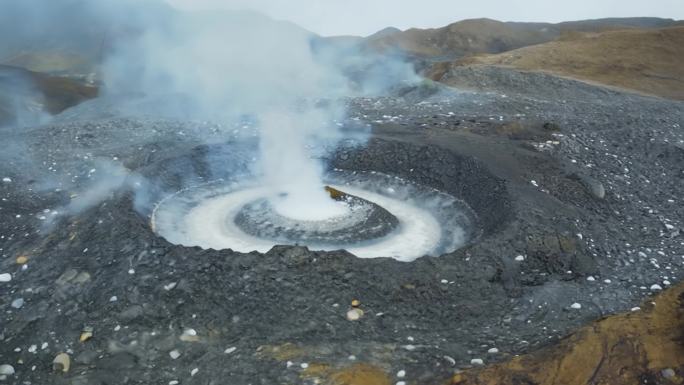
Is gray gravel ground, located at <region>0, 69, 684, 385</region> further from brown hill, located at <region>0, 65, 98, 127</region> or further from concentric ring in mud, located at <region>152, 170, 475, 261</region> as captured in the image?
brown hill, located at <region>0, 65, 98, 127</region>

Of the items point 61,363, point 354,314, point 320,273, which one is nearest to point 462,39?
Answer: point 320,273

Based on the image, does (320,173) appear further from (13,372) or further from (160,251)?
(13,372)

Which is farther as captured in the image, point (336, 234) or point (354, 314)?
point (336, 234)

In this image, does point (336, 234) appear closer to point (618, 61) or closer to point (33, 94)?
point (33, 94)

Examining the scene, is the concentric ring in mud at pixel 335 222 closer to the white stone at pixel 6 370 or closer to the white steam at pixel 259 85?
the white steam at pixel 259 85

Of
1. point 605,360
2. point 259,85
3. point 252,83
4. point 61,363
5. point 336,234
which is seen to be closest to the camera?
point 605,360

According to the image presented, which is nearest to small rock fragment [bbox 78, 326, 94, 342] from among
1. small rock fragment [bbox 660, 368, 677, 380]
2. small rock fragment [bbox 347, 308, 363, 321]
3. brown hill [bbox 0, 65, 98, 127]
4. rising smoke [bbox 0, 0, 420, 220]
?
small rock fragment [bbox 347, 308, 363, 321]

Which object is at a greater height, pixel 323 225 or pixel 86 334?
pixel 86 334
